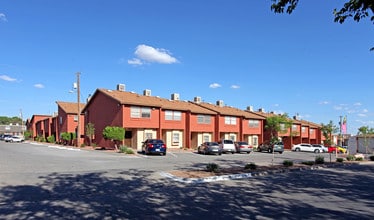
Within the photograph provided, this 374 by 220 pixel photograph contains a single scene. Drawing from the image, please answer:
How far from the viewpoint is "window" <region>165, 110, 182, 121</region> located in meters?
40.0

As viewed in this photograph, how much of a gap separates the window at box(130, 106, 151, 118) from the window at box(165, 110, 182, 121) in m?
2.96

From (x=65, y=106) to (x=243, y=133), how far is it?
29.5 metres

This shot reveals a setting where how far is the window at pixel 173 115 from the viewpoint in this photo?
4000 centimetres

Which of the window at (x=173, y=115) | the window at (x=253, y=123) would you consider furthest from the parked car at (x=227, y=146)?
the window at (x=253, y=123)

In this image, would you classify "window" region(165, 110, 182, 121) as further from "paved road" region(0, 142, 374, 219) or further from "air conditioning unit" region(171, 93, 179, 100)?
"paved road" region(0, 142, 374, 219)

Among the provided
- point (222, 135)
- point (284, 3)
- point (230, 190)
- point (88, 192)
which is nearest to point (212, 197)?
point (230, 190)

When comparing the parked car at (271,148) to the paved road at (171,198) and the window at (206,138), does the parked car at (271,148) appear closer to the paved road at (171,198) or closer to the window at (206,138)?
the window at (206,138)

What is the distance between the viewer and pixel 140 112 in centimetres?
3697

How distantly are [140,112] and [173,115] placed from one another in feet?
17.2

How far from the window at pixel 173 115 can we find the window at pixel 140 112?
117 inches

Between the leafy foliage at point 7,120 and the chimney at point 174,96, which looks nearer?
the chimney at point 174,96

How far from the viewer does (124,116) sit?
3525 centimetres

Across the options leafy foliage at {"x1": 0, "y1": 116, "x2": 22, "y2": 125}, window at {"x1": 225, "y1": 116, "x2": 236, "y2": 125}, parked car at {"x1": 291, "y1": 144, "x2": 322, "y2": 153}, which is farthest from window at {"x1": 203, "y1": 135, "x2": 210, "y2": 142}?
leafy foliage at {"x1": 0, "y1": 116, "x2": 22, "y2": 125}

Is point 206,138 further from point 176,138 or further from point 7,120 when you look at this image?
point 7,120
